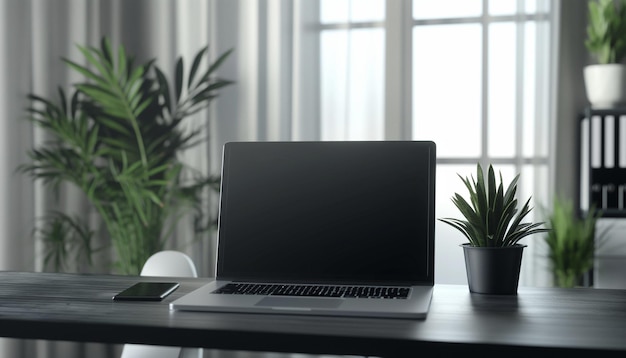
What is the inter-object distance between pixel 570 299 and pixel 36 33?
9.30 ft

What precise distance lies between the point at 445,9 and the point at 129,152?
1.52 metres

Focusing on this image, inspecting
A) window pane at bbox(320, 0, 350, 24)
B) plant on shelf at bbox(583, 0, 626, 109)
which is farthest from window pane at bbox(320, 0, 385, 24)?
plant on shelf at bbox(583, 0, 626, 109)

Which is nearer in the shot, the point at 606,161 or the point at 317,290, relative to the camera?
the point at 317,290

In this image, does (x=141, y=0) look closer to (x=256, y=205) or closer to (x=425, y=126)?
(x=425, y=126)

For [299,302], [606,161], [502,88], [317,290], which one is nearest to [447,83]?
[502,88]

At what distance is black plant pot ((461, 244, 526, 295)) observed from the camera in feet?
4.18

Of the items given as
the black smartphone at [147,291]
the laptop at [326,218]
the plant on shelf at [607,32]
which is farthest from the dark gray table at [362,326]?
the plant on shelf at [607,32]

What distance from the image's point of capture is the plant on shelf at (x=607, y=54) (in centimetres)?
266

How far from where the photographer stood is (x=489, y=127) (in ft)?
9.79

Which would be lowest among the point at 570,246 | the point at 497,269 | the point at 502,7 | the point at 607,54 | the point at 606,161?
the point at 570,246

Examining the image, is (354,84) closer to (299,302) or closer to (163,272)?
(163,272)

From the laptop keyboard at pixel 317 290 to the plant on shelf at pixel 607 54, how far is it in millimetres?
1785

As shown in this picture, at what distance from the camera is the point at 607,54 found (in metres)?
2.69

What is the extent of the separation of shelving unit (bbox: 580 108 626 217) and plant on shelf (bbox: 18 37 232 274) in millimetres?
1484
